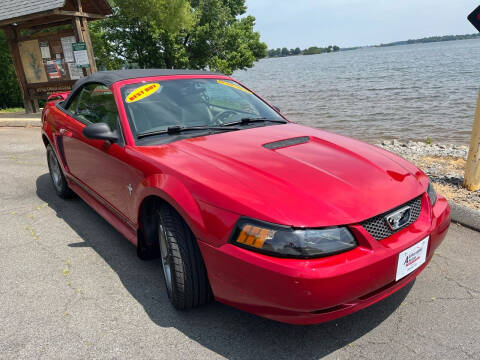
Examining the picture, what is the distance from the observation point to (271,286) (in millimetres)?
1830

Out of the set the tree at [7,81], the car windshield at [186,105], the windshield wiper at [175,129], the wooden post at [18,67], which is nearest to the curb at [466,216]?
the car windshield at [186,105]

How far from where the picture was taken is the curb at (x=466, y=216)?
11.6 ft

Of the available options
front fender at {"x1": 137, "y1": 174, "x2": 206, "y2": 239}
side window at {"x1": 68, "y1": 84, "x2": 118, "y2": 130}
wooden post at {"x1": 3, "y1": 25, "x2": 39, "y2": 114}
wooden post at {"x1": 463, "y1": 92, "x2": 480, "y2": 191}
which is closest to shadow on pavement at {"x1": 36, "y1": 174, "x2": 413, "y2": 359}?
front fender at {"x1": 137, "y1": 174, "x2": 206, "y2": 239}

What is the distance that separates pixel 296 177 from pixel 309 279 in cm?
63

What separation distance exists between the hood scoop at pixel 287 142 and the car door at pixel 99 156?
930mm

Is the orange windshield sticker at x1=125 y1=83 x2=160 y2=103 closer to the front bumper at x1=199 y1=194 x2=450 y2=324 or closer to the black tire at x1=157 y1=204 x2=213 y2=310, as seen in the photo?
the black tire at x1=157 y1=204 x2=213 y2=310

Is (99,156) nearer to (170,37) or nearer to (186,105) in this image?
(186,105)

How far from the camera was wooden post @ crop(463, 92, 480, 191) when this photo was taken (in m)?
4.13

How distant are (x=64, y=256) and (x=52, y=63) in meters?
10.1

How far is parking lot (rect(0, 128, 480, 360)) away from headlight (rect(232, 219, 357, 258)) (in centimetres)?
67

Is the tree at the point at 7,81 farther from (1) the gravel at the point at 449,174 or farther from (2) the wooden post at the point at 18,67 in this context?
(1) the gravel at the point at 449,174

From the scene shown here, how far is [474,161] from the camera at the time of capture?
13.8ft

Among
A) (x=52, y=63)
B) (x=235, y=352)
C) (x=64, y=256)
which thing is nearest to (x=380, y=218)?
(x=235, y=352)

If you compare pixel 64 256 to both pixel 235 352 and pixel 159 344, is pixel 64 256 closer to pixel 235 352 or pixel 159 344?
pixel 159 344
